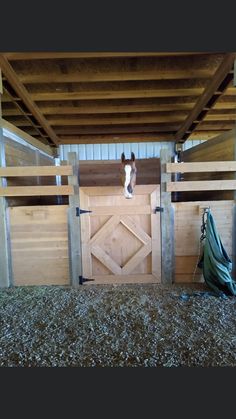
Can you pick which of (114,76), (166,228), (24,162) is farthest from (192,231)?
(24,162)

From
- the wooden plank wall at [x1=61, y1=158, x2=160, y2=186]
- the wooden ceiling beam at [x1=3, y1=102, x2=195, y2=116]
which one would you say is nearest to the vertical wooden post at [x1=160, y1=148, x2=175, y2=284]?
the wooden plank wall at [x1=61, y1=158, x2=160, y2=186]

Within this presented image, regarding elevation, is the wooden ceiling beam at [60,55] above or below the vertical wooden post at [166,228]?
above

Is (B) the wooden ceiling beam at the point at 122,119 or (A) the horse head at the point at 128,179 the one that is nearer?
(A) the horse head at the point at 128,179

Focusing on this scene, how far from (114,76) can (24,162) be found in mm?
2118

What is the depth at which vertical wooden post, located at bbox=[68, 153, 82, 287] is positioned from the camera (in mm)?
2950

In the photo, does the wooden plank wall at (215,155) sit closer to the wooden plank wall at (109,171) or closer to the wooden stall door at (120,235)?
the wooden plank wall at (109,171)

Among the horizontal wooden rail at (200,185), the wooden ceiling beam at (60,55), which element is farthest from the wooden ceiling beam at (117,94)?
the horizontal wooden rail at (200,185)

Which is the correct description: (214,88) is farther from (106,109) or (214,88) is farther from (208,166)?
(106,109)

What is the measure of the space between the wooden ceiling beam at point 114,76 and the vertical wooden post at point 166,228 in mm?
1259

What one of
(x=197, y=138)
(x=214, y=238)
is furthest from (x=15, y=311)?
(x=197, y=138)

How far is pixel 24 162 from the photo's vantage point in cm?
379

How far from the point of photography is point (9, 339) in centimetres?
187

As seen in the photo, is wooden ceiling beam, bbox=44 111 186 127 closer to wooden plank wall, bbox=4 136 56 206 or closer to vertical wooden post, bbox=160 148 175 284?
wooden plank wall, bbox=4 136 56 206

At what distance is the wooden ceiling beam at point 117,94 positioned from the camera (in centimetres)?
366
